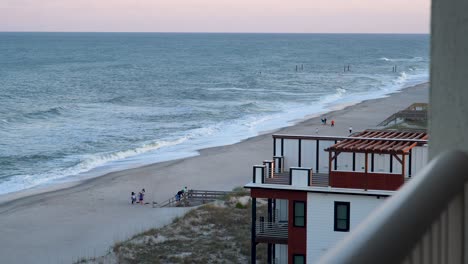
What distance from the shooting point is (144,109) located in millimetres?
76438

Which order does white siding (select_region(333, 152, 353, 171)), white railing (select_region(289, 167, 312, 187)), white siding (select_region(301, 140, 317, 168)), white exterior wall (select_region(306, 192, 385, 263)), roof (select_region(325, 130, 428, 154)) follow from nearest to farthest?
roof (select_region(325, 130, 428, 154)) → white exterior wall (select_region(306, 192, 385, 263)) → white railing (select_region(289, 167, 312, 187)) → white siding (select_region(333, 152, 353, 171)) → white siding (select_region(301, 140, 317, 168))

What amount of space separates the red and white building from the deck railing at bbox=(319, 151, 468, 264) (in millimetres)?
13827

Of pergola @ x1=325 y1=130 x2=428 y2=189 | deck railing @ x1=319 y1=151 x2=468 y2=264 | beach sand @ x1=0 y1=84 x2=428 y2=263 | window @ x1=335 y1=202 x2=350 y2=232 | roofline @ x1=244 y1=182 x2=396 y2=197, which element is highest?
deck railing @ x1=319 y1=151 x2=468 y2=264

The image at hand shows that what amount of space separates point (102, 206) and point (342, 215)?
19.9 m

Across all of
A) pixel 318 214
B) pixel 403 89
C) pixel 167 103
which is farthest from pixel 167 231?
pixel 403 89

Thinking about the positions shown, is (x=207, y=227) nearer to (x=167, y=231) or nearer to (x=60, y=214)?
(x=167, y=231)

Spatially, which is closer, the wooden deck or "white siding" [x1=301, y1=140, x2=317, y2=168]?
the wooden deck

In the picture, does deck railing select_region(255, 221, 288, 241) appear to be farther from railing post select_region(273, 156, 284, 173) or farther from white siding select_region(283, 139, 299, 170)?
white siding select_region(283, 139, 299, 170)

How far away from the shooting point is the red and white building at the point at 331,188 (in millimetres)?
16625

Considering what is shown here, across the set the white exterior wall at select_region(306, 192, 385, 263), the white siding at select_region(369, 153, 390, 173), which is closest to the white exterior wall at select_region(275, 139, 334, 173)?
the white exterior wall at select_region(306, 192, 385, 263)

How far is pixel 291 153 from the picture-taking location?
19.2 metres

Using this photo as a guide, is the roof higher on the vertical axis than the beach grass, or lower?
higher

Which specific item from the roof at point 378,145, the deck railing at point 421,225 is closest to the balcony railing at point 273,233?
the roof at point 378,145

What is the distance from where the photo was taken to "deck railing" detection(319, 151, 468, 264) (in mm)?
1639
